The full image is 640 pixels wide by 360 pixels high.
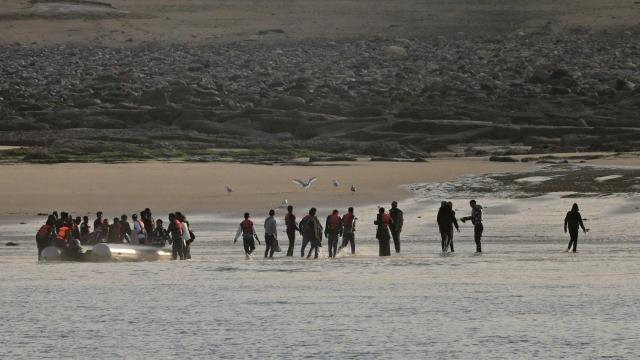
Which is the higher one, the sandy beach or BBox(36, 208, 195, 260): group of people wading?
the sandy beach

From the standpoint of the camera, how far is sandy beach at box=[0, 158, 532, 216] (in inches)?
1801

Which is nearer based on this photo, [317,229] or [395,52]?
[317,229]

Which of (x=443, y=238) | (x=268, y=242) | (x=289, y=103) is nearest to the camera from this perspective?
(x=268, y=242)

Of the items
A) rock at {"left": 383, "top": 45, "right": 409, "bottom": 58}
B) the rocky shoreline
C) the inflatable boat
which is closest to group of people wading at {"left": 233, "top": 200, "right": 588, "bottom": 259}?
the inflatable boat

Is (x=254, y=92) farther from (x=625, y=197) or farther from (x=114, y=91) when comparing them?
(x=625, y=197)

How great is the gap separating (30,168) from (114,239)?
89.1ft

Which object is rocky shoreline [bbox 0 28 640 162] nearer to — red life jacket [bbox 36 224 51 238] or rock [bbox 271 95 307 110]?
rock [bbox 271 95 307 110]

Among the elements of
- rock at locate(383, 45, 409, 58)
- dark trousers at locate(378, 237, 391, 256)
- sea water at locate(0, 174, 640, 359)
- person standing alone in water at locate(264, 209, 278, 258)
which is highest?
rock at locate(383, 45, 409, 58)

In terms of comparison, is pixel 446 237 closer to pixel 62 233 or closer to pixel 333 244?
pixel 333 244

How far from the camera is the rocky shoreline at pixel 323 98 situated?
7731cm

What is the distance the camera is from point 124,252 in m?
31.7

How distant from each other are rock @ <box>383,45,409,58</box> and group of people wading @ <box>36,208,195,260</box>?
99.6 meters

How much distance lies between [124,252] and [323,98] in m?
70.9

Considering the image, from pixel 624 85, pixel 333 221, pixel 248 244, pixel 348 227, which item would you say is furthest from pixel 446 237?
pixel 624 85
